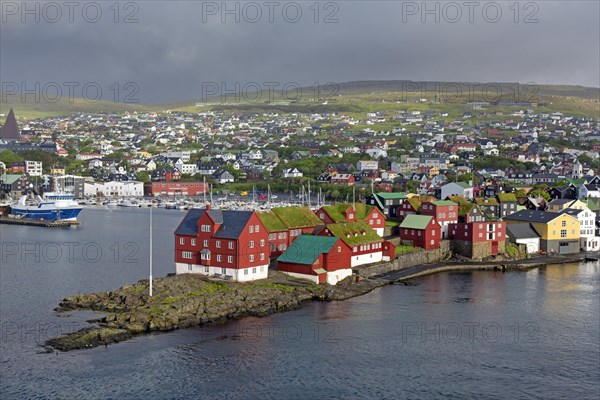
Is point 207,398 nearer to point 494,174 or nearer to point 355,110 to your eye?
point 494,174

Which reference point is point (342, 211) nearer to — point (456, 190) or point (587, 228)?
point (587, 228)

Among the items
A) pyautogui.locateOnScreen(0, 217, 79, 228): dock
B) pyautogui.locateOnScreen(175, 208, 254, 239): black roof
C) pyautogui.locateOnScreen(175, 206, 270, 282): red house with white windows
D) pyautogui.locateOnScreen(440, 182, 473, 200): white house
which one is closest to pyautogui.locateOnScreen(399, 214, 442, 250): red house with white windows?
pyautogui.locateOnScreen(175, 206, 270, 282): red house with white windows

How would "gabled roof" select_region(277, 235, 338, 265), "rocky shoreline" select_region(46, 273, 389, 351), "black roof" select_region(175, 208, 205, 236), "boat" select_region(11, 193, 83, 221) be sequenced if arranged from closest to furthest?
1. "rocky shoreline" select_region(46, 273, 389, 351)
2. "black roof" select_region(175, 208, 205, 236)
3. "gabled roof" select_region(277, 235, 338, 265)
4. "boat" select_region(11, 193, 83, 221)

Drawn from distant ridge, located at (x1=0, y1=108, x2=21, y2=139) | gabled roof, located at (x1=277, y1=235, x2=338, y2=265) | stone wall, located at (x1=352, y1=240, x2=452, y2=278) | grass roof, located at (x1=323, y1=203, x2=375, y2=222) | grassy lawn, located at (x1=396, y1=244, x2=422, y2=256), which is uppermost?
distant ridge, located at (x1=0, y1=108, x2=21, y2=139)

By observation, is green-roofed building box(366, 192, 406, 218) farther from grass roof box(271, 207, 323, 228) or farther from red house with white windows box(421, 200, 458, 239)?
grass roof box(271, 207, 323, 228)

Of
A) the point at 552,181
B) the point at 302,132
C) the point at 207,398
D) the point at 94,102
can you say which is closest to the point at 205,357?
the point at 207,398

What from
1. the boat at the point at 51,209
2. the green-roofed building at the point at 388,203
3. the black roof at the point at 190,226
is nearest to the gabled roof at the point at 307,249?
the black roof at the point at 190,226
